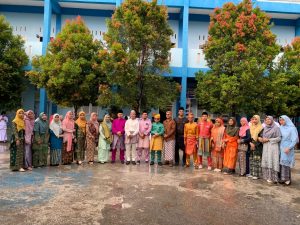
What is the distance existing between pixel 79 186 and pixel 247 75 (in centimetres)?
715

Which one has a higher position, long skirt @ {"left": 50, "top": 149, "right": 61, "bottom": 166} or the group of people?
the group of people

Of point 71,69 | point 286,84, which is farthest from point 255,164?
point 71,69

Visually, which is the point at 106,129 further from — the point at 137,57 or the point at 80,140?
the point at 137,57

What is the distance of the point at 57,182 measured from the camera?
19.5ft

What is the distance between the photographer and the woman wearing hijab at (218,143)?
743 centimetres

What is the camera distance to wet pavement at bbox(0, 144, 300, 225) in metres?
4.08

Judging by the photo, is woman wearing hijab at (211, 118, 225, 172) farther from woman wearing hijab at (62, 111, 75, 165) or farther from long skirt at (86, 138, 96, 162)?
woman wearing hijab at (62, 111, 75, 165)

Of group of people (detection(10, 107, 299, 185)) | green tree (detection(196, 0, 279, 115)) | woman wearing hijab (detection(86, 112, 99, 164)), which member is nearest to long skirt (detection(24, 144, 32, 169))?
group of people (detection(10, 107, 299, 185))

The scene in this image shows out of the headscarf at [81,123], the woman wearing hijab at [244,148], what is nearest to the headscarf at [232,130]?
the woman wearing hijab at [244,148]

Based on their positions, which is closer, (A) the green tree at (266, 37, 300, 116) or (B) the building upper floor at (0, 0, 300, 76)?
(A) the green tree at (266, 37, 300, 116)

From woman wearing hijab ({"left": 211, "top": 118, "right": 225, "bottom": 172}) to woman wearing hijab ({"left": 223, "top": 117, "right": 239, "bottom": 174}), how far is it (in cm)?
12

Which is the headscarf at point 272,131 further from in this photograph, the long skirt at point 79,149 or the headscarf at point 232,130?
the long skirt at point 79,149

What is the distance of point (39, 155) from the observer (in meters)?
7.41

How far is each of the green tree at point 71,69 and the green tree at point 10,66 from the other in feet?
3.32
